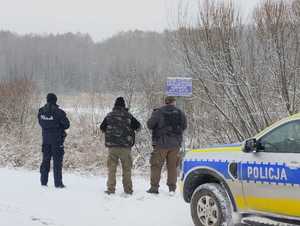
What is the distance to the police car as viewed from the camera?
223 inches

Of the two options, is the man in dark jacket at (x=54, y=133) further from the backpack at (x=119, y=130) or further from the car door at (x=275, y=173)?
the car door at (x=275, y=173)

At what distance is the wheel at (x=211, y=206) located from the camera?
20.8 ft

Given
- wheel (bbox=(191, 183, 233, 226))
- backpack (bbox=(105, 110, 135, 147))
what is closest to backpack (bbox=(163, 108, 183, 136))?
backpack (bbox=(105, 110, 135, 147))

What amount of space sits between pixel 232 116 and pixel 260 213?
9.31 m

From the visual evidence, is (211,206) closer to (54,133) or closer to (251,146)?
(251,146)

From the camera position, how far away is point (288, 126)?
19.3 feet

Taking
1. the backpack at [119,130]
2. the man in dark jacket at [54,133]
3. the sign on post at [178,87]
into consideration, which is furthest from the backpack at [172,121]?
the man in dark jacket at [54,133]

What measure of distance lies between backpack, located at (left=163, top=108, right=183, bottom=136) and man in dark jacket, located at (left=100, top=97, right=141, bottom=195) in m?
0.51

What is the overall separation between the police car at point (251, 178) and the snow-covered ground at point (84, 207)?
0.67m

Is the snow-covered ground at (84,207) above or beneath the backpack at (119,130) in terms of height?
beneath

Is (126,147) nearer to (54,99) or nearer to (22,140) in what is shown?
(54,99)

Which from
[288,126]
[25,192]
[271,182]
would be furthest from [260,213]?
[25,192]

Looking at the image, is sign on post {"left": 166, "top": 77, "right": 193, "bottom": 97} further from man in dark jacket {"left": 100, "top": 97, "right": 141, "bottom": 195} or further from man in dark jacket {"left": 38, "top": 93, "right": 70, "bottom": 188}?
man in dark jacket {"left": 38, "top": 93, "right": 70, "bottom": 188}

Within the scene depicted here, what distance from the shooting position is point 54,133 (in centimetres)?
973
